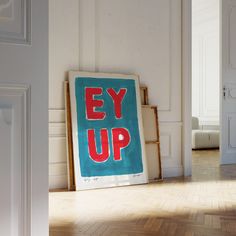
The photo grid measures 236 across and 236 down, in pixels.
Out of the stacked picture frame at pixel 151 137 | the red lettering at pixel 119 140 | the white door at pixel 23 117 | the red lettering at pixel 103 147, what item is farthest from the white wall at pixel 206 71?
the white door at pixel 23 117

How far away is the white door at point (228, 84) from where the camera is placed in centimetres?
572

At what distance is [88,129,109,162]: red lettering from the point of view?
396 cm

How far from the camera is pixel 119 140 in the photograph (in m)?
4.15

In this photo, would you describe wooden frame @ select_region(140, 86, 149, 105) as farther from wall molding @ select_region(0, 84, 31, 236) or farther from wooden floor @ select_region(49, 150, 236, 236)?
wall molding @ select_region(0, 84, 31, 236)

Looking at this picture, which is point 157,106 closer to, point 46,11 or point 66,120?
point 66,120

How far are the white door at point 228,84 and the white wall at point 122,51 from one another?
133cm

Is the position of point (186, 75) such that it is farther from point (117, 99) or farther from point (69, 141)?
point (69, 141)

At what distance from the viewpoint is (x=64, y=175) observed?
399 cm

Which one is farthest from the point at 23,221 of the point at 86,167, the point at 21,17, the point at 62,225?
the point at 86,167

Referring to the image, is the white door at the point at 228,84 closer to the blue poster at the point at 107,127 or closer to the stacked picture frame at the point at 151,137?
the stacked picture frame at the point at 151,137

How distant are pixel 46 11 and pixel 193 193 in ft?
9.32

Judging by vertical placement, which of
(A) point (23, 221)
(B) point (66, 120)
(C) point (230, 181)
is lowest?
(C) point (230, 181)

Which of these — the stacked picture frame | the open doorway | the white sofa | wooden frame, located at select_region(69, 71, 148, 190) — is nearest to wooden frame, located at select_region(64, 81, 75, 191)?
wooden frame, located at select_region(69, 71, 148, 190)

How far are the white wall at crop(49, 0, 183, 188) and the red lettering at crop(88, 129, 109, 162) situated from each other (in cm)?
31
